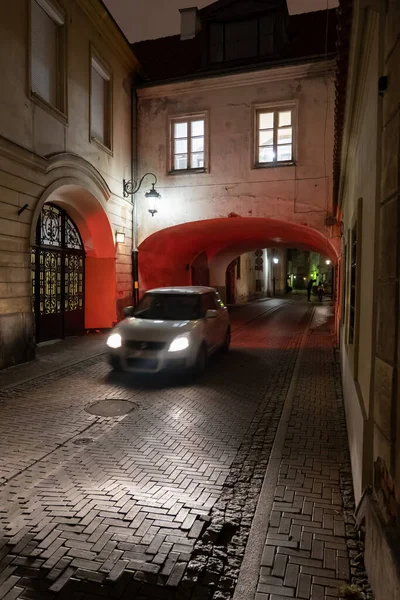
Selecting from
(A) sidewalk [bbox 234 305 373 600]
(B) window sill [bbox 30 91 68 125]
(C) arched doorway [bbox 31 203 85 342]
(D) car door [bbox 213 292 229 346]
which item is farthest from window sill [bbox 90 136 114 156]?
(A) sidewalk [bbox 234 305 373 600]

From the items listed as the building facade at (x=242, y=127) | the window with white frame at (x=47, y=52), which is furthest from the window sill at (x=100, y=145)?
the building facade at (x=242, y=127)

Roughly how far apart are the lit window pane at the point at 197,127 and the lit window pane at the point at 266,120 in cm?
206

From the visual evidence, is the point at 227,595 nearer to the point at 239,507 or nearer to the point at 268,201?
the point at 239,507

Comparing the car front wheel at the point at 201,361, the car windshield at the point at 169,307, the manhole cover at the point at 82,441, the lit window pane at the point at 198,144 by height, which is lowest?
the manhole cover at the point at 82,441

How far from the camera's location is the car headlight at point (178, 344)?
26.0 ft

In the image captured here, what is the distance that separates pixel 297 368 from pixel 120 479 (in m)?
6.05

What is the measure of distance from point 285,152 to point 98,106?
6.32 m

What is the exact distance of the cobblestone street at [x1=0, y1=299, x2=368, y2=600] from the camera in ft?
9.41

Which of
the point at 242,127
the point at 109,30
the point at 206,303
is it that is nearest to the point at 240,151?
the point at 242,127

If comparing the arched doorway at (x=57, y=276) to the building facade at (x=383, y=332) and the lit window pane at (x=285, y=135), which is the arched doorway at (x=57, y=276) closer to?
the lit window pane at (x=285, y=135)

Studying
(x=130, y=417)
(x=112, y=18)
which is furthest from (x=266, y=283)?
(x=130, y=417)

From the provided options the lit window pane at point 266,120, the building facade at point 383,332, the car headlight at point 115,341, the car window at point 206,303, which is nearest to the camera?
the building facade at point 383,332

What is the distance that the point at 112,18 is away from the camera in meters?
13.3

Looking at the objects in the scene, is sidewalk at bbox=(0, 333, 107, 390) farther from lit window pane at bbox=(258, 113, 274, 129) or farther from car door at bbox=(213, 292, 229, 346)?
lit window pane at bbox=(258, 113, 274, 129)
